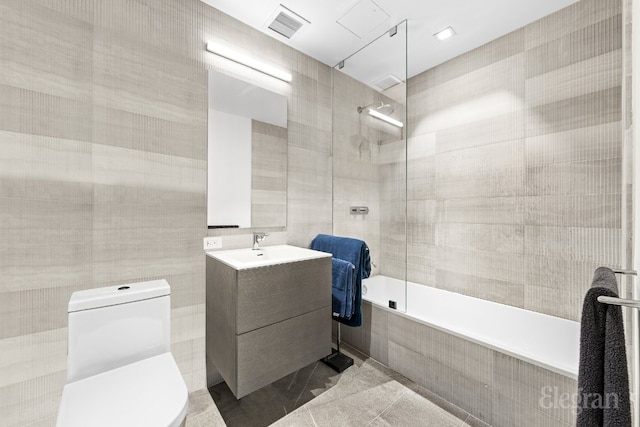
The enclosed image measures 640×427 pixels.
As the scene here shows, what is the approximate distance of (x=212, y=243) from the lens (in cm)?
190

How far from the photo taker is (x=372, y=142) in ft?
8.16

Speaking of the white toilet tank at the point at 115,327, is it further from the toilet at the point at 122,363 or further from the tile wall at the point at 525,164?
the tile wall at the point at 525,164

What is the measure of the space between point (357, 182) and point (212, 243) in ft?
4.72

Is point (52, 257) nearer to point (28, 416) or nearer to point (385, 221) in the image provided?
point (28, 416)

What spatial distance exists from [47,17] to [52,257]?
1225 mm

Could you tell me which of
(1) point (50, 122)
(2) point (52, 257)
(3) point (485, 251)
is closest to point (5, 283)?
(2) point (52, 257)

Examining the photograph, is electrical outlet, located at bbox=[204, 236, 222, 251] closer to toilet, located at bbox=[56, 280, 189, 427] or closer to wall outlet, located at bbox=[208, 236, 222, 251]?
wall outlet, located at bbox=[208, 236, 222, 251]

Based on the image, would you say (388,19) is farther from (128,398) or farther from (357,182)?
(128,398)

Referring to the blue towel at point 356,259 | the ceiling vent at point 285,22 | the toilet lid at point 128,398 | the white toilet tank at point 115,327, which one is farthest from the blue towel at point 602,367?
the ceiling vent at point 285,22

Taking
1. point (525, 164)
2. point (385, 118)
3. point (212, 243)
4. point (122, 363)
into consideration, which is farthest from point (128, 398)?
point (525, 164)

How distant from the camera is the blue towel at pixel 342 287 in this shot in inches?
76.4

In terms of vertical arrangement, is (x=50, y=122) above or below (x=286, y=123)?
below

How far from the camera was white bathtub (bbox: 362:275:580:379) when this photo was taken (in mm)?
1669

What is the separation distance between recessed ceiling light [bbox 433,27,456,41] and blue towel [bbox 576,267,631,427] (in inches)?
92.4
